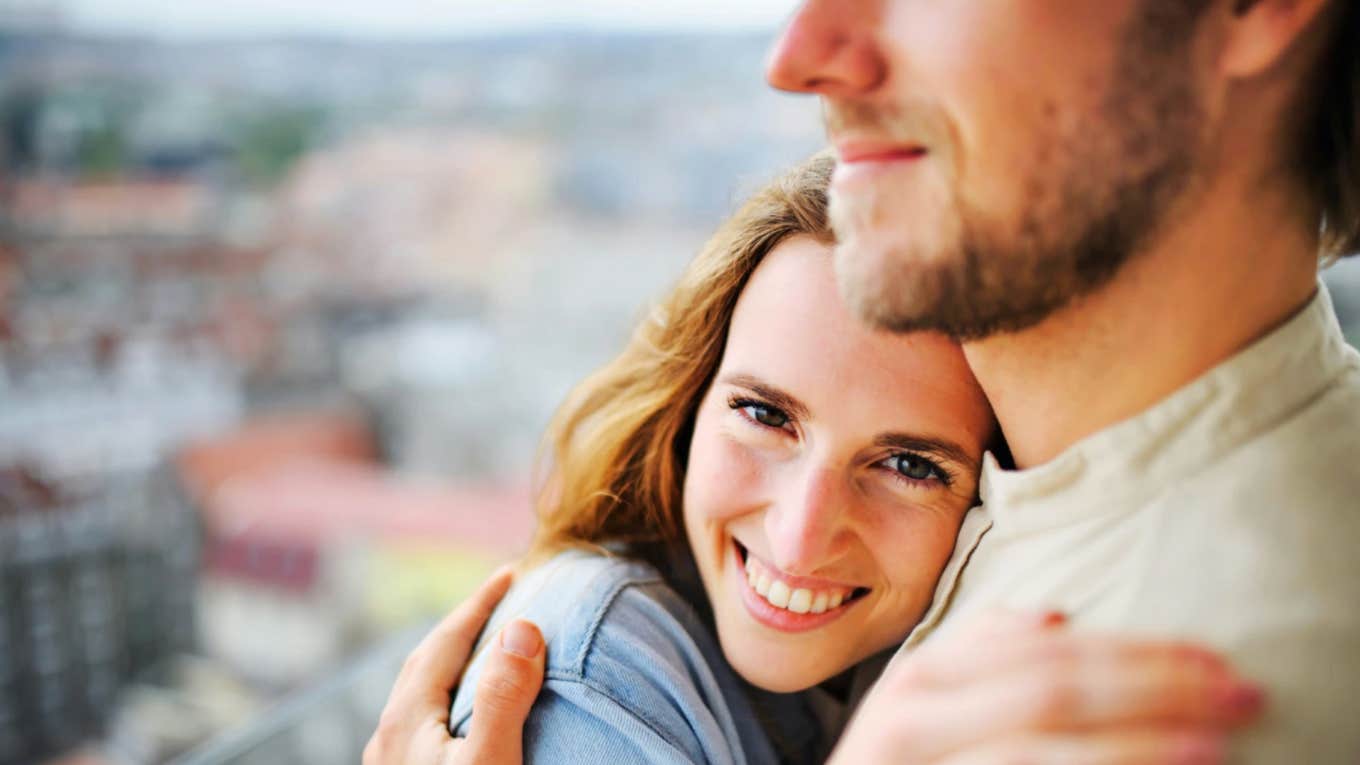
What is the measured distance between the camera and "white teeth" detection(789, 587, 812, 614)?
2.93ft

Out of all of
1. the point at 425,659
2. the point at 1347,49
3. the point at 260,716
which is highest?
the point at 1347,49

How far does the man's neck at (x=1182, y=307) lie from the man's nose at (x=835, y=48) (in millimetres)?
201

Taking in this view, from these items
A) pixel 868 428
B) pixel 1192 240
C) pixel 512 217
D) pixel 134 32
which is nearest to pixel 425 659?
pixel 868 428

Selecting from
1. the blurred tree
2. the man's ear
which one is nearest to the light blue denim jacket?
the man's ear

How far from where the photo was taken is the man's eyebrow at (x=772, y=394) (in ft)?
2.90

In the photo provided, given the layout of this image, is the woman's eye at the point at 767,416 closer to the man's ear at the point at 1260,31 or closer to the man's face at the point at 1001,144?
the man's face at the point at 1001,144

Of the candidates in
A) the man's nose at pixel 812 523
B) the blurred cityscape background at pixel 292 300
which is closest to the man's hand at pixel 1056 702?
the man's nose at pixel 812 523

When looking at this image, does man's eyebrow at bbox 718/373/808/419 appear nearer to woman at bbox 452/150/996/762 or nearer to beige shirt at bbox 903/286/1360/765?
woman at bbox 452/150/996/762

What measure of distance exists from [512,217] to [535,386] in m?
1.66

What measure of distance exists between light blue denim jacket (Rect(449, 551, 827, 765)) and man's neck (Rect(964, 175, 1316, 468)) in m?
0.40

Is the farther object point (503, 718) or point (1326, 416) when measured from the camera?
point (503, 718)

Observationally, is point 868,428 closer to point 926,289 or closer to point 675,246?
point 926,289

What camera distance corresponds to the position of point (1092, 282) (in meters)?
0.67

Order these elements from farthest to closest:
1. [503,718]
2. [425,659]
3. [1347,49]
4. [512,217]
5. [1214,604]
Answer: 1. [512,217]
2. [425,659]
3. [503,718]
4. [1347,49]
5. [1214,604]
